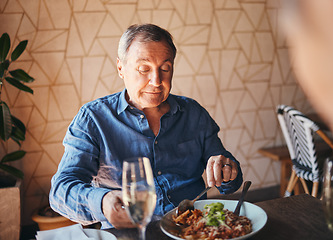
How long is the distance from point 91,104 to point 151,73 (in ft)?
1.11

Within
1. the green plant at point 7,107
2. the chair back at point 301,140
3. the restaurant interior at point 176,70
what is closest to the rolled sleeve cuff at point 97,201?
the green plant at point 7,107

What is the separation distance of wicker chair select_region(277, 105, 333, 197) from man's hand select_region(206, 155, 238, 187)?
1.56m

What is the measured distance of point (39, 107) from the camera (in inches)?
114

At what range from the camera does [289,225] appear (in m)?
1.17

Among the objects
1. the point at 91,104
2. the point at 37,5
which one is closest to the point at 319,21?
the point at 37,5

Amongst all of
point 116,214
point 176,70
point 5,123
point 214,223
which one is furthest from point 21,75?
point 214,223

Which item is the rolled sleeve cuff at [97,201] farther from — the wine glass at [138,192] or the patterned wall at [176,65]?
the patterned wall at [176,65]

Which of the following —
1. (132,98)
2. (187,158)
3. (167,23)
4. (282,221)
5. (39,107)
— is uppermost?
(167,23)

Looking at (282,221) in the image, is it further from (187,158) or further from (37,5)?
(37,5)

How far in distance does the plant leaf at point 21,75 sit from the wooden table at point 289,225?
1730 mm

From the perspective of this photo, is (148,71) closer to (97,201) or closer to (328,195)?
(97,201)

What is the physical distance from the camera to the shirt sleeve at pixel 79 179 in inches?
50.2

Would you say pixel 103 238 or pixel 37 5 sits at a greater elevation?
pixel 37 5

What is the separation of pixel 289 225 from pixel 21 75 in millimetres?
2110
